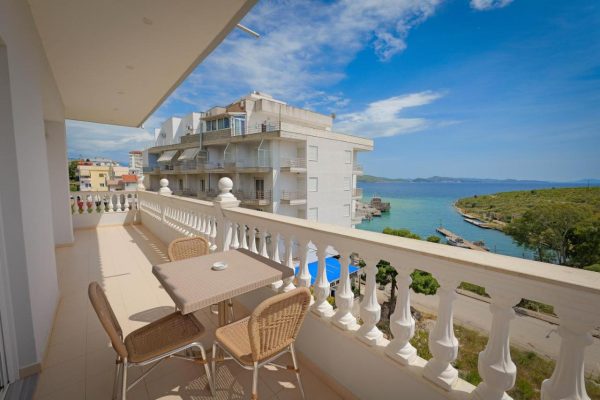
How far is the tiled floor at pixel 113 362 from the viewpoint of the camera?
1.81 metres

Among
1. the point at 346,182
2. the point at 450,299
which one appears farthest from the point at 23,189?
the point at 346,182

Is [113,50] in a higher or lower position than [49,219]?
higher

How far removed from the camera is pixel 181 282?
175 cm

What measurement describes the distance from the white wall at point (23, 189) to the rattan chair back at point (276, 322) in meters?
2.00

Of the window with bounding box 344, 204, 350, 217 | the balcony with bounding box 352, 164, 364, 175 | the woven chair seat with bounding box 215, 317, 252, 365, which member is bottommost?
the window with bounding box 344, 204, 350, 217

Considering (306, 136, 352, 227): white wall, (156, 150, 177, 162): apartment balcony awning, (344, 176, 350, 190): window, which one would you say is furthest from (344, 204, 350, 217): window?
(156, 150, 177, 162): apartment balcony awning

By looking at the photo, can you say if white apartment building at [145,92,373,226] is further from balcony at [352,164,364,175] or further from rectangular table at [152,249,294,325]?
rectangular table at [152,249,294,325]

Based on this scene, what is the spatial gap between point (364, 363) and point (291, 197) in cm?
1724

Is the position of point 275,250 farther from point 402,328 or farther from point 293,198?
point 293,198

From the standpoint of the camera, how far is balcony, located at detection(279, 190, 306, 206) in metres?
18.4

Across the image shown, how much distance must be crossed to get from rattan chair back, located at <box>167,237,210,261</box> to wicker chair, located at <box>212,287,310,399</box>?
1.20 meters

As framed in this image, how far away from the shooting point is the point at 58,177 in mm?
5637

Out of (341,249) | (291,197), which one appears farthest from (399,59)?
(341,249)

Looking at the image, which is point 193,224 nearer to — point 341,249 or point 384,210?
point 341,249
